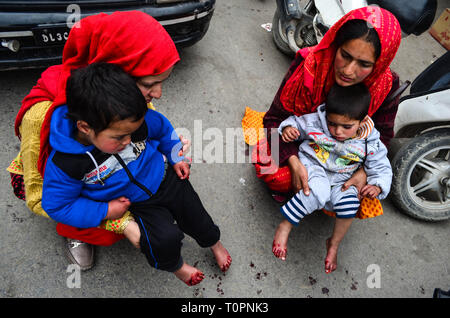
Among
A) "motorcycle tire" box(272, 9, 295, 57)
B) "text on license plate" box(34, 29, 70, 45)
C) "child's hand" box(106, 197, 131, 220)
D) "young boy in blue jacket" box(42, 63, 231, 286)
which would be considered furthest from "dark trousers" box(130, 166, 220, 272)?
"motorcycle tire" box(272, 9, 295, 57)

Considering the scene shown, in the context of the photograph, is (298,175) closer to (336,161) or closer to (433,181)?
(336,161)

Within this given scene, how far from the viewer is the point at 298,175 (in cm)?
211

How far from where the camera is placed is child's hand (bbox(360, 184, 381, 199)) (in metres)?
2.00

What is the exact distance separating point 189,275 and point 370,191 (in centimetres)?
121

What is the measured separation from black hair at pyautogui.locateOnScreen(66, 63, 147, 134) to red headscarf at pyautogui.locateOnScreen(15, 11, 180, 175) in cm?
13

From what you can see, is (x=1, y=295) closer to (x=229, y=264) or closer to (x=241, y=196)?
(x=229, y=264)

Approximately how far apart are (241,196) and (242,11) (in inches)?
110

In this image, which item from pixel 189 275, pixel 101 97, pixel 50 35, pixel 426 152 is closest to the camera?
pixel 101 97

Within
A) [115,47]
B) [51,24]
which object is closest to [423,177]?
[115,47]

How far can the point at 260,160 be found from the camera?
236 centimetres

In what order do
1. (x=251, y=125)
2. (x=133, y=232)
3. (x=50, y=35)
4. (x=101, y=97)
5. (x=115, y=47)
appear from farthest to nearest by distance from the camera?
(x=251, y=125), (x=50, y=35), (x=133, y=232), (x=115, y=47), (x=101, y=97)

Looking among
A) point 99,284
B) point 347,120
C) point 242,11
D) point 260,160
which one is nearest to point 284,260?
point 260,160

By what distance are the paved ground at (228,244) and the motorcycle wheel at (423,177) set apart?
14 centimetres

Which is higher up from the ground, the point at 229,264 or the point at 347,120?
the point at 347,120
